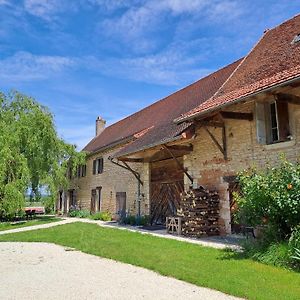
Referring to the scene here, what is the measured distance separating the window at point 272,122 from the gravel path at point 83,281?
4973 mm

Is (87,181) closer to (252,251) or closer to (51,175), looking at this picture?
(51,175)

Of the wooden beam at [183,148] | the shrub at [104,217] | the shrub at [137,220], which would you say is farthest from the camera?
the shrub at [104,217]

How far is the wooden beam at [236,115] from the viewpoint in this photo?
9.16 meters

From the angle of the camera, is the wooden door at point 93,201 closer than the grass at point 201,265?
No

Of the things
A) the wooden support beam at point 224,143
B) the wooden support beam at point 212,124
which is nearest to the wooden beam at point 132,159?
the wooden support beam at point 224,143

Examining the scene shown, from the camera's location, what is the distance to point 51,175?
1908 cm

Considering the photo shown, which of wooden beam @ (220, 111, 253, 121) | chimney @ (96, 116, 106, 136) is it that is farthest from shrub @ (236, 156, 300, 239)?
chimney @ (96, 116, 106, 136)

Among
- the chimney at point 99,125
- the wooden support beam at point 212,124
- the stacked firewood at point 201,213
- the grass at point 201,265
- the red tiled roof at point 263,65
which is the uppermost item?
the chimney at point 99,125

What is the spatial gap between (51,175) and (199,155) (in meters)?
10.9

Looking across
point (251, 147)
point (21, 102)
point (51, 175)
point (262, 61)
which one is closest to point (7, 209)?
point (51, 175)

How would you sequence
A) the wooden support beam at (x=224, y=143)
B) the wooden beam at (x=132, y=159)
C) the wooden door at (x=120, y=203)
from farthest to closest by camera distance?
1. the wooden door at (x=120, y=203)
2. the wooden beam at (x=132, y=159)
3. the wooden support beam at (x=224, y=143)

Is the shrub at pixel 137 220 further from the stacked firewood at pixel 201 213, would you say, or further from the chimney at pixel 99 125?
the chimney at pixel 99 125

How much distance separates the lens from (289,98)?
26.3 feet

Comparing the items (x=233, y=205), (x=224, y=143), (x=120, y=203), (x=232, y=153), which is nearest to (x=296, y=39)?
(x=224, y=143)
